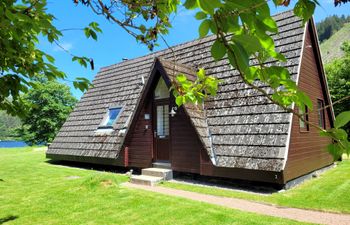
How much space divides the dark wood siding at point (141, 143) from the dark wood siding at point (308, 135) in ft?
18.2

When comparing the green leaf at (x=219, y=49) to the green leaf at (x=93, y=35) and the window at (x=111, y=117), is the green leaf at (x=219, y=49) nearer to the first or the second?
the green leaf at (x=93, y=35)

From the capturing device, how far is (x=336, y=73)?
2689 centimetres

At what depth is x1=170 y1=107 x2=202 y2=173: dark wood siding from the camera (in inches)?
410

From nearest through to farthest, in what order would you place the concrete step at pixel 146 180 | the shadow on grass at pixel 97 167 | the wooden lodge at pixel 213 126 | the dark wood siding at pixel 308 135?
the wooden lodge at pixel 213 126
the dark wood siding at pixel 308 135
the concrete step at pixel 146 180
the shadow on grass at pixel 97 167

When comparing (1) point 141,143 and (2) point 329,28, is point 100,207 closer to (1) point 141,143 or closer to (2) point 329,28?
(1) point 141,143

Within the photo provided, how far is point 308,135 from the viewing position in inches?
432

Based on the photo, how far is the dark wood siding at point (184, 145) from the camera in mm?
10422

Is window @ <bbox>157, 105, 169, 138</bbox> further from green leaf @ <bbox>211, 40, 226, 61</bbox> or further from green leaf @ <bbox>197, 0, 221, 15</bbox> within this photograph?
green leaf @ <bbox>197, 0, 221, 15</bbox>

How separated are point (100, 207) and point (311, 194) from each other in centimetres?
572

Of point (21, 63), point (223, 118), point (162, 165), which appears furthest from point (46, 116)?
point (21, 63)

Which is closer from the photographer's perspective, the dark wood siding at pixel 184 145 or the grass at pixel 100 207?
the grass at pixel 100 207

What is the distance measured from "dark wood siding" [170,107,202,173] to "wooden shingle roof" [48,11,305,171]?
52 cm

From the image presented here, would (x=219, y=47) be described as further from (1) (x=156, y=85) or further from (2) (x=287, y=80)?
(1) (x=156, y=85)

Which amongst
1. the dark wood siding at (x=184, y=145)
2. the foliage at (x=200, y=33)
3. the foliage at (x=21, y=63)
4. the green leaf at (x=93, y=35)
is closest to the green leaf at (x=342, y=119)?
the foliage at (x=200, y=33)
